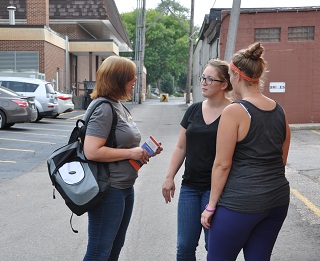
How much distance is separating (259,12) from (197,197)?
19444 millimetres

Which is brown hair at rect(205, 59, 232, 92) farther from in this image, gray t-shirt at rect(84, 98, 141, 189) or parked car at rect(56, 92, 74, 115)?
parked car at rect(56, 92, 74, 115)

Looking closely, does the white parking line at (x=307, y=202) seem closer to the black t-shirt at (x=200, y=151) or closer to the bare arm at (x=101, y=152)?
the black t-shirt at (x=200, y=151)

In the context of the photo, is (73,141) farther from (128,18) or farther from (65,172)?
(128,18)

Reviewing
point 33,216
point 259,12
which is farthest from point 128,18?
point 33,216

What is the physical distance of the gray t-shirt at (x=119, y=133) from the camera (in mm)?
3506

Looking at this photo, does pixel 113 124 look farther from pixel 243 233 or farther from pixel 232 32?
pixel 232 32

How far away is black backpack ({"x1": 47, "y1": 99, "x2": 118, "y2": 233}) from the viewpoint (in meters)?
3.45

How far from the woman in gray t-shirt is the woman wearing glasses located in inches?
17.2

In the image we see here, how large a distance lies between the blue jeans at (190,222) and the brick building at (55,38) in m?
25.3

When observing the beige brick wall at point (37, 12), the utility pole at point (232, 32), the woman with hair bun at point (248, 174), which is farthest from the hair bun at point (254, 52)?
the beige brick wall at point (37, 12)

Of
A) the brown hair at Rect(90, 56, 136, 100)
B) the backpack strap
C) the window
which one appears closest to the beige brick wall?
the window

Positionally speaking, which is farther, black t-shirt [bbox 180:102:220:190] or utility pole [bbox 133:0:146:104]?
utility pole [bbox 133:0:146:104]

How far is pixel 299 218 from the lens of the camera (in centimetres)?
720

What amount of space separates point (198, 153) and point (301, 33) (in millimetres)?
19589
